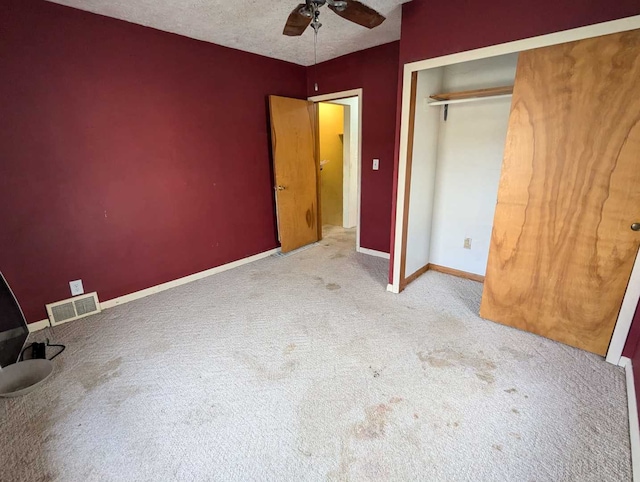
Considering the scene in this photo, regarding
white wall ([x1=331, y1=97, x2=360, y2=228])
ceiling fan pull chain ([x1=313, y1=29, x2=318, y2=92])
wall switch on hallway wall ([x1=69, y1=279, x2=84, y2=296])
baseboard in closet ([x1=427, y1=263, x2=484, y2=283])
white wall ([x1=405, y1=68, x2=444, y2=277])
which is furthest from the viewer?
white wall ([x1=331, y1=97, x2=360, y2=228])

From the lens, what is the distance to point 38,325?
2369 mm

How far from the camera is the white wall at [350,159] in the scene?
447cm

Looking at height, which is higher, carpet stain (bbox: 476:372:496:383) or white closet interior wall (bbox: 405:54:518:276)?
white closet interior wall (bbox: 405:54:518:276)

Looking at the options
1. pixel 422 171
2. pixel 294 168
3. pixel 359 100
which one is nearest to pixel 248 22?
pixel 359 100

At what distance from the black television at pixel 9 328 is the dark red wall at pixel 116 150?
426 millimetres

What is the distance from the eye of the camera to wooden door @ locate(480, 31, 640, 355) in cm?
167

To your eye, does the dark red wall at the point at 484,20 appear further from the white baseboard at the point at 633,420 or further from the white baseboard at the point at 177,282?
the white baseboard at the point at 177,282

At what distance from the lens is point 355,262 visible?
3.64m

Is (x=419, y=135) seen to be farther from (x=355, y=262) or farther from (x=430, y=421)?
(x=430, y=421)

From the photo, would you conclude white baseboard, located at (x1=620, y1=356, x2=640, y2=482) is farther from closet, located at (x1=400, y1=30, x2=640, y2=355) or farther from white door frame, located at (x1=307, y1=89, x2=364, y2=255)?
white door frame, located at (x1=307, y1=89, x2=364, y2=255)

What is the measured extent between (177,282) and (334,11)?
2.71 metres

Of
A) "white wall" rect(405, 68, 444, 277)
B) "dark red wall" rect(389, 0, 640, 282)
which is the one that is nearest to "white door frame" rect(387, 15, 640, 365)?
"dark red wall" rect(389, 0, 640, 282)

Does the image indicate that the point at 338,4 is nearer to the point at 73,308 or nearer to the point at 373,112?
the point at 373,112

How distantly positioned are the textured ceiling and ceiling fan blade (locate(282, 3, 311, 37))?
0.30 metres
